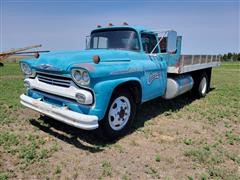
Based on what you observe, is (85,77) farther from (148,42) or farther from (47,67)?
(148,42)

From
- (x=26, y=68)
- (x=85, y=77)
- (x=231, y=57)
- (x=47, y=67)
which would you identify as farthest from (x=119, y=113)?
(x=231, y=57)

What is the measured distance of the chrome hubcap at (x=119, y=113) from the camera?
4.44 meters

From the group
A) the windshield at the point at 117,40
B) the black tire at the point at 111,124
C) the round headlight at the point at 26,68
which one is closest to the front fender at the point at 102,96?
the black tire at the point at 111,124

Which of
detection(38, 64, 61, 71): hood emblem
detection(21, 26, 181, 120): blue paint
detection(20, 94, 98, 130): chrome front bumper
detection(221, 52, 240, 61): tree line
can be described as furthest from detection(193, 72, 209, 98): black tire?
detection(221, 52, 240, 61): tree line

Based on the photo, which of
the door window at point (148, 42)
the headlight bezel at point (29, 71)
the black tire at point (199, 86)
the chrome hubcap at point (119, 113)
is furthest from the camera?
the black tire at point (199, 86)

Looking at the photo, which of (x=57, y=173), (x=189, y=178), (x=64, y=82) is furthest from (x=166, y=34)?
(x=57, y=173)

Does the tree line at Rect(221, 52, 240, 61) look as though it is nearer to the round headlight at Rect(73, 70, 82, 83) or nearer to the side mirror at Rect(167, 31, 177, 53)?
the side mirror at Rect(167, 31, 177, 53)

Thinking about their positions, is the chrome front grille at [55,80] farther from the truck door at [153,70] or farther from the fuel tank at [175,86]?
the fuel tank at [175,86]

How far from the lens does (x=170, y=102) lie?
7898mm

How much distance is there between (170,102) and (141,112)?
1679 millimetres

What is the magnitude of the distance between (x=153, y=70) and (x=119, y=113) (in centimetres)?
141

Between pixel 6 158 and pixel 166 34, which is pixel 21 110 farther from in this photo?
pixel 166 34

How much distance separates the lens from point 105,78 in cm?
403

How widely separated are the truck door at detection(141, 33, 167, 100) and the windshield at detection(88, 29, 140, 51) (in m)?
0.27
